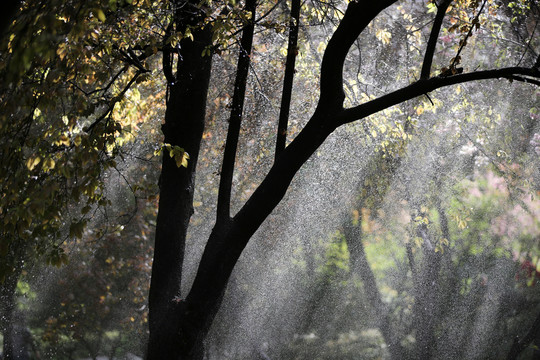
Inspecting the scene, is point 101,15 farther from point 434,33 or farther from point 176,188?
point 434,33

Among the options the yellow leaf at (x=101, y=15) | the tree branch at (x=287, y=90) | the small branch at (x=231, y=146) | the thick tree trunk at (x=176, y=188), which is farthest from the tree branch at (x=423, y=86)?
the yellow leaf at (x=101, y=15)

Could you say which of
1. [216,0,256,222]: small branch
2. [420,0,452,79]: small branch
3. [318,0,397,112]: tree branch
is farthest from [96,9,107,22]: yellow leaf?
[420,0,452,79]: small branch

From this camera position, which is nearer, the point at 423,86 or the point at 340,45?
the point at 340,45

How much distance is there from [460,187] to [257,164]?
14.5ft

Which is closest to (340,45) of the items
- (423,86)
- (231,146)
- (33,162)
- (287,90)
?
(423,86)

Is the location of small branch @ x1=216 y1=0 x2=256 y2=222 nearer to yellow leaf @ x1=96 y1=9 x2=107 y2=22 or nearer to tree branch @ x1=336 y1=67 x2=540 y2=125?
tree branch @ x1=336 y1=67 x2=540 y2=125

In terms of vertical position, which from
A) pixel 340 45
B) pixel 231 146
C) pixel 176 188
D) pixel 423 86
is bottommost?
pixel 176 188

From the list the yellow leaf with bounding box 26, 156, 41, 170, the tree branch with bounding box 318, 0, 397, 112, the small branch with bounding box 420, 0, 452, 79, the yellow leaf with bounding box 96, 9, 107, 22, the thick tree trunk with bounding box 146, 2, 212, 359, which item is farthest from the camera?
the thick tree trunk with bounding box 146, 2, 212, 359

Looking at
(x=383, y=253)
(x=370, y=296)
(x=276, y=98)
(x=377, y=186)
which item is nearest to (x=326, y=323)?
(x=370, y=296)

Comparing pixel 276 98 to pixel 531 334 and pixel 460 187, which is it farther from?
pixel 531 334

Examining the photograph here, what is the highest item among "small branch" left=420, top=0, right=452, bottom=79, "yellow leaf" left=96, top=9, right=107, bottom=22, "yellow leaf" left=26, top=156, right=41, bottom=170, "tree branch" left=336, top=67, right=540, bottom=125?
"small branch" left=420, top=0, right=452, bottom=79

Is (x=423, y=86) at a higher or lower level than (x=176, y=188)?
higher

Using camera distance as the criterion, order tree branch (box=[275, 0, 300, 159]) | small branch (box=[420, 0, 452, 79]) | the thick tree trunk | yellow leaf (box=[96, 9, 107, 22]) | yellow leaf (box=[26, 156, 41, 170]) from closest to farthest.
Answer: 1. yellow leaf (box=[96, 9, 107, 22])
2. yellow leaf (box=[26, 156, 41, 170])
3. small branch (box=[420, 0, 452, 79])
4. the thick tree trunk
5. tree branch (box=[275, 0, 300, 159])

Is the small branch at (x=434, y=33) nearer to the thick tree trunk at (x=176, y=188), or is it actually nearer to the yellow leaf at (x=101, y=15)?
the thick tree trunk at (x=176, y=188)
